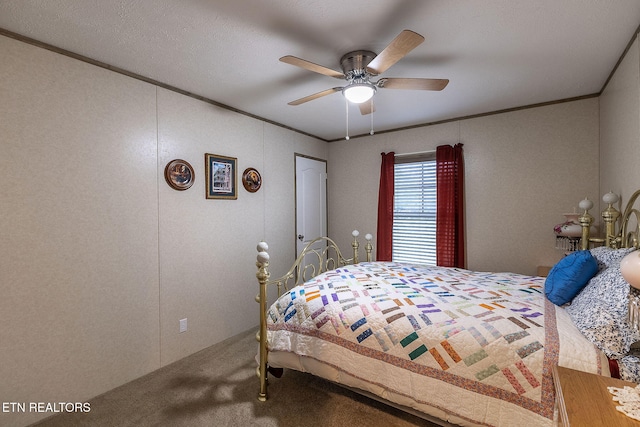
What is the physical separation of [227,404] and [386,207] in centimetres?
298

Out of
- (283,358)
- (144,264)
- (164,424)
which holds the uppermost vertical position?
(144,264)

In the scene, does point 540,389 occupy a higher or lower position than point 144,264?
lower

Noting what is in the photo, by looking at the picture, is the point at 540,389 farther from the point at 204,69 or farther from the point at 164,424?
the point at 204,69

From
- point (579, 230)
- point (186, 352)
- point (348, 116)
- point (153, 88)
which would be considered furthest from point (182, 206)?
point (579, 230)

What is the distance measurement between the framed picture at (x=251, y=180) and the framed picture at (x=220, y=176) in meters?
0.12

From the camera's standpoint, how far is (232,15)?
1669 millimetres

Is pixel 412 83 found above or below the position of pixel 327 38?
below

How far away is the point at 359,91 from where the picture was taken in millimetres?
2025

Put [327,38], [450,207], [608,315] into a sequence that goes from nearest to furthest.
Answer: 1. [608,315]
2. [327,38]
3. [450,207]

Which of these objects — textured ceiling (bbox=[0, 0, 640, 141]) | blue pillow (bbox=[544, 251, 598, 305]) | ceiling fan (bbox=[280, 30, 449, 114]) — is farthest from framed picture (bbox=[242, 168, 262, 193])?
blue pillow (bbox=[544, 251, 598, 305])

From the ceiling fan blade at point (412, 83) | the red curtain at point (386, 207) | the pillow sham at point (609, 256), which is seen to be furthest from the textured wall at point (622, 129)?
the red curtain at point (386, 207)

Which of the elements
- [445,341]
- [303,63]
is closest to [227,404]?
[445,341]

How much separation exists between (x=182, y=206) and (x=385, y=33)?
88.3 inches

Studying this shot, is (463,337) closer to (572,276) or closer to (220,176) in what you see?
(572,276)
